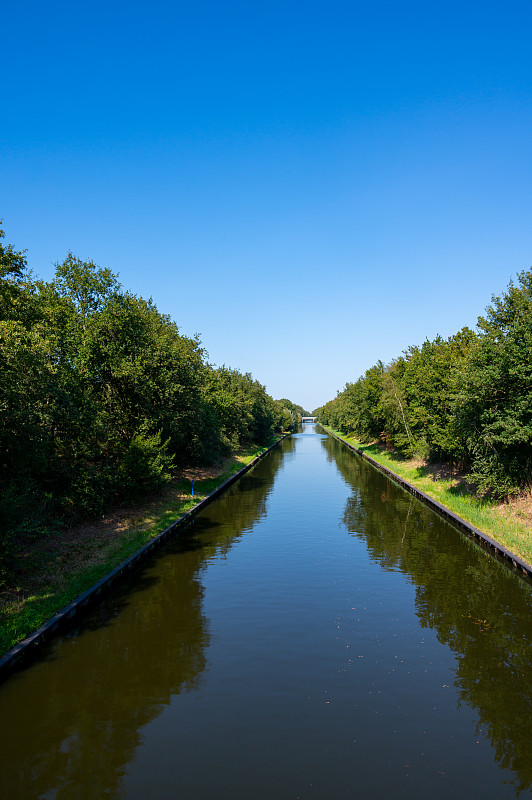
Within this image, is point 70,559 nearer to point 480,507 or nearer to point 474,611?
point 474,611

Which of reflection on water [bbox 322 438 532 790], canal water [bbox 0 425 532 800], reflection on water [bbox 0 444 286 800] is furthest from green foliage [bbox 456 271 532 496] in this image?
reflection on water [bbox 0 444 286 800]

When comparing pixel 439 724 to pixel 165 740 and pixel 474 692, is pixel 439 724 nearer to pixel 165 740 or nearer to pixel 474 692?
pixel 474 692

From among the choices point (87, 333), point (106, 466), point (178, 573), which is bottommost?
point (178, 573)

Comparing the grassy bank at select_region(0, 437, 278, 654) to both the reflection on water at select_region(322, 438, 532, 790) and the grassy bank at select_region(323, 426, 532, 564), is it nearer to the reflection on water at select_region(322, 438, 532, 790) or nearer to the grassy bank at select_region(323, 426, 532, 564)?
the reflection on water at select_region(322, 438, 532, 790)

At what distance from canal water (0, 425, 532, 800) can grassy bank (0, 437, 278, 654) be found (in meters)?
1.05

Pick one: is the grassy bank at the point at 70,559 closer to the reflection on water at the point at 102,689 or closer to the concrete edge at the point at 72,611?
the concrete edge at the point at 72,611

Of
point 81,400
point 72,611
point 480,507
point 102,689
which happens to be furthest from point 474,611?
point 81,400

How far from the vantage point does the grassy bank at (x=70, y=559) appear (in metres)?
13.1

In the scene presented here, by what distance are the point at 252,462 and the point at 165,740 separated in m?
52.7

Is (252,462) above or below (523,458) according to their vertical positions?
below

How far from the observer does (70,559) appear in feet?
59.7

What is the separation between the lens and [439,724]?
9.55 metres

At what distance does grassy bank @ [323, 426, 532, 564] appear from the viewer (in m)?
21.1

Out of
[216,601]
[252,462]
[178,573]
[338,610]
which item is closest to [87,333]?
[178,573]
